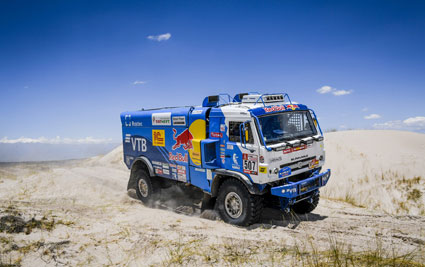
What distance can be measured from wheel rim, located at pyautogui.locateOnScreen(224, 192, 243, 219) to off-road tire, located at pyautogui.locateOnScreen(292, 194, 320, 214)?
2.04m

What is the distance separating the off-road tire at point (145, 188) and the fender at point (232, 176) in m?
2.95

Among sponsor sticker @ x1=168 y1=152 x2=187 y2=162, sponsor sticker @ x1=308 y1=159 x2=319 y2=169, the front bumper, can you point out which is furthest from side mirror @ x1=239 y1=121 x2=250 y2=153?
sponsor sticker @ x1=168 y1=152 x2=187 y2=162

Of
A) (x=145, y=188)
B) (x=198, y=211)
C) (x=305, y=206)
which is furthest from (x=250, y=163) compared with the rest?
(x=145, y=188)

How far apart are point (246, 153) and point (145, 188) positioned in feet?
15.6

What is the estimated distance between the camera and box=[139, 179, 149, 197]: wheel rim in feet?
33.5

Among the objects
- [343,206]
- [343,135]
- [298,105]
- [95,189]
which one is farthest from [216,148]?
[343,135]

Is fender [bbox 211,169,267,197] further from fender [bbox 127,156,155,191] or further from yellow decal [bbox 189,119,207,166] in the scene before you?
fender [bbox 127,156,155,191]

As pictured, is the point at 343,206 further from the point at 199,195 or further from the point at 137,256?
the point at 137,256

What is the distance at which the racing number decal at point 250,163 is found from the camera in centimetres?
677

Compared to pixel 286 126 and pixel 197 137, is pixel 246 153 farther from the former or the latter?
pixel 197 137

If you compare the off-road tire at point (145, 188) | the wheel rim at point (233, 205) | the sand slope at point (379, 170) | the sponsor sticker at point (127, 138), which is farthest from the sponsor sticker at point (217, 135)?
the sand slope at point (379, 170)

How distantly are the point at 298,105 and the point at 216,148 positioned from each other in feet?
8.05

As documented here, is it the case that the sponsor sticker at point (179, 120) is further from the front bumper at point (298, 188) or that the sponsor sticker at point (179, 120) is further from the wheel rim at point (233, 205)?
A: the front bumper at point (298, 188)

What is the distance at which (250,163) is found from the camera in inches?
271
